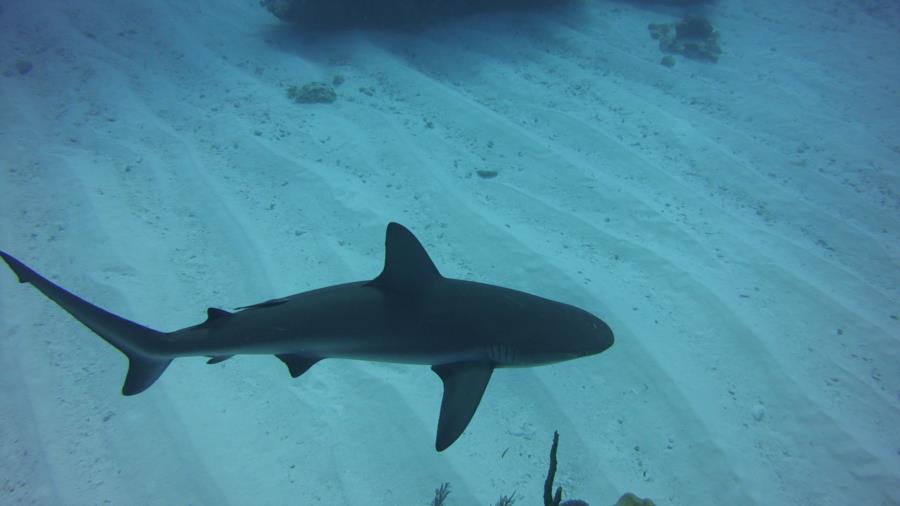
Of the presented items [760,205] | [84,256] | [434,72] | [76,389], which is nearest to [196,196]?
[84,256]

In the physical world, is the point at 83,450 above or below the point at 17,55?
below

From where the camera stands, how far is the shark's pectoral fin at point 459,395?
2064 millimetres

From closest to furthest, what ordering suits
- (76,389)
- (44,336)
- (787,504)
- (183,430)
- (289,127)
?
(787,504), (183,430), (76,389), (44,336), (289,127)

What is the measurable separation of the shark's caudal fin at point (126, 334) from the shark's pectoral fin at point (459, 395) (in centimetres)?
160

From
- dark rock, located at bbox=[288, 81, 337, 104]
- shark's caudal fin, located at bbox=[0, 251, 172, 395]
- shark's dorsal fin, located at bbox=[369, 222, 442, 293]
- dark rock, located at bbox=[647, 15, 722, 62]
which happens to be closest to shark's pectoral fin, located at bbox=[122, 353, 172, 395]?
shark's caudal fin, located at bbox=[0, 251, 172, 395]

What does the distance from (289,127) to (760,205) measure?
6.81 metres

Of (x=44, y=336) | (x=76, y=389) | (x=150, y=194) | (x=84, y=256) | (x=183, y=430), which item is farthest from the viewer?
(x=150, y=194)

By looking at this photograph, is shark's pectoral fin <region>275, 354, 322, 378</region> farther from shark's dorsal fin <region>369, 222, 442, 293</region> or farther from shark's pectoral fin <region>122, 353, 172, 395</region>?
shark's pectoral fin <region>122, 353, 172, 395</region>

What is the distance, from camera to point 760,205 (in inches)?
227

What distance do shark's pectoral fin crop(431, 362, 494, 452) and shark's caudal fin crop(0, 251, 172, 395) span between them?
63.1 inches

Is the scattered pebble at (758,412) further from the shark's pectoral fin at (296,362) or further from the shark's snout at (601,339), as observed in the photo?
the shark's pectoral fin at (296,362)

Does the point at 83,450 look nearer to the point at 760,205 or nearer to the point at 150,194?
the point at 150,194

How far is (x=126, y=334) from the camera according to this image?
7.96 ft

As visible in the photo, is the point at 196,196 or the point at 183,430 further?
the point at 196,196
